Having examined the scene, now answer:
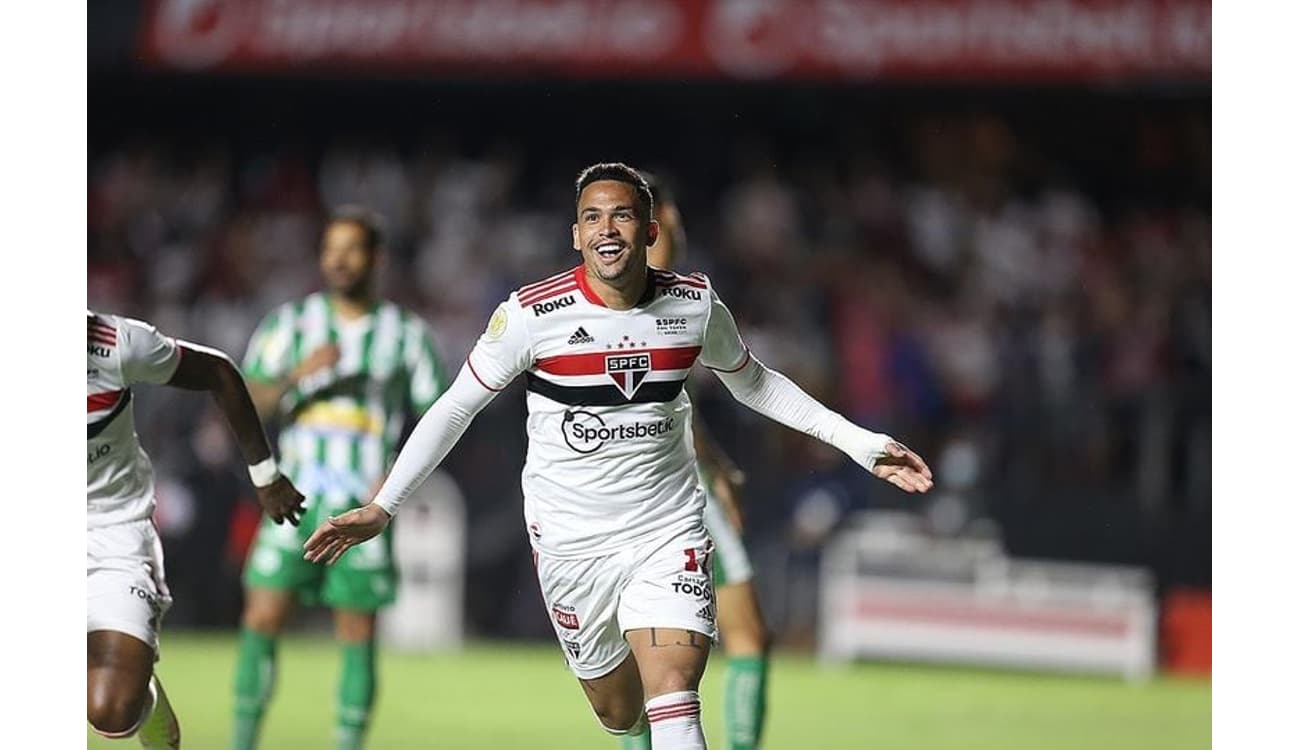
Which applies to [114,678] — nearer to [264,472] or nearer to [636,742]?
[264,472]

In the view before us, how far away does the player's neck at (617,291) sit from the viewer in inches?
195

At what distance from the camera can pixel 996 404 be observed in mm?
10656

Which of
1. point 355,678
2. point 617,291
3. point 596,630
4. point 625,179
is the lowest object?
point 355,678

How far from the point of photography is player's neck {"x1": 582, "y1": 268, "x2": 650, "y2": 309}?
4965 mm

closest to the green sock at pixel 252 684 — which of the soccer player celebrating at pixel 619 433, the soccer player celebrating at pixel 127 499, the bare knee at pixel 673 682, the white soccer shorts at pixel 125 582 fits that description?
the soccer player celebrating at pixel 127 499

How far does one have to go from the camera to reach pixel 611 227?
4.87m

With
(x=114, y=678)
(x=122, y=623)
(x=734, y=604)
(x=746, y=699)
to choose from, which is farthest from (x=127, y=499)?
(x=746, y=699)

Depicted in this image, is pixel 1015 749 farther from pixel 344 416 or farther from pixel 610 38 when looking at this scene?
pixel 610 38

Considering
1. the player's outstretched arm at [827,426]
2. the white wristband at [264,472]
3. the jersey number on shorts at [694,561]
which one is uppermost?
the player's outstretched arm at [827,426]

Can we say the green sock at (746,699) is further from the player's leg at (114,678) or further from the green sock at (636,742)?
the player's leg at (114,678)

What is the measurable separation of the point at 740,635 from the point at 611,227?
1.80 m

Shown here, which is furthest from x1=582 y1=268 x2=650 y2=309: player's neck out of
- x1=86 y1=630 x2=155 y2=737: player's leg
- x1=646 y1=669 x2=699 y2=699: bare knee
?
x1=86 y1=630 x2=155 y2=737: player's leg
